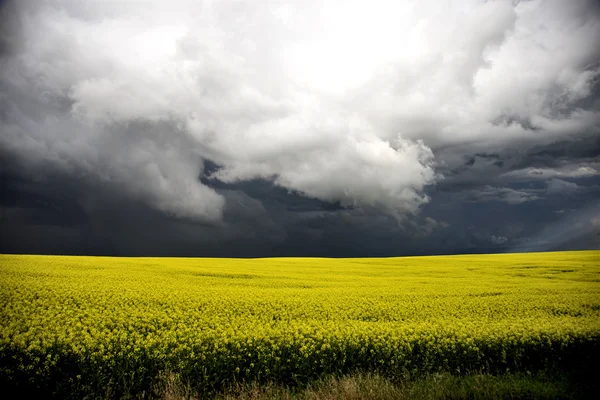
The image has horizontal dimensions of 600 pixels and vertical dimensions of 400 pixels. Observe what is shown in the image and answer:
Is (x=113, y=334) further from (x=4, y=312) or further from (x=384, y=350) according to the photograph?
(x=384, y=350)

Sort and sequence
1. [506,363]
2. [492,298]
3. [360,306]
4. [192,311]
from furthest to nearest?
[492,298], [360,306], [192,311], [506,363]

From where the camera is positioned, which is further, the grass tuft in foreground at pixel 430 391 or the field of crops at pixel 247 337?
the field of crops at pixel 247 337

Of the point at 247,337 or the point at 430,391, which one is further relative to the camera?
the point at 247,337

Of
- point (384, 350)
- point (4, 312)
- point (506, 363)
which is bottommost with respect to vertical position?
point (506, 363)

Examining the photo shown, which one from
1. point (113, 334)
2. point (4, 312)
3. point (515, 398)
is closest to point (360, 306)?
point (515, 398)

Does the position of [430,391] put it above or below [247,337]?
below

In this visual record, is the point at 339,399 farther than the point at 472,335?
Result: No

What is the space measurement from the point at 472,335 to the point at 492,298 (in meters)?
8.68

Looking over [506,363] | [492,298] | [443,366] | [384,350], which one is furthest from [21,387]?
[492,298]

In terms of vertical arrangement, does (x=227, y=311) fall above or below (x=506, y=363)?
above

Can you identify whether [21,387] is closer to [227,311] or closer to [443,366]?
[227,311]

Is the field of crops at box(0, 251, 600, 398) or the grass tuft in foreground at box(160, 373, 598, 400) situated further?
the field of crops at box(0, 251, 600, 398)

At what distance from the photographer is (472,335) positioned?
10.4 meters

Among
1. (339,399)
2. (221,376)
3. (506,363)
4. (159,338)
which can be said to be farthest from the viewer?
(506,363)
